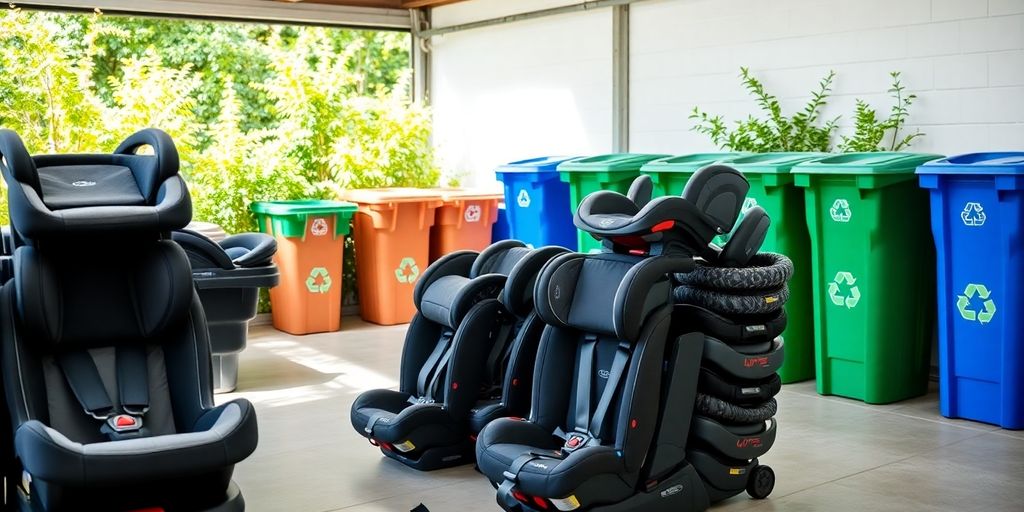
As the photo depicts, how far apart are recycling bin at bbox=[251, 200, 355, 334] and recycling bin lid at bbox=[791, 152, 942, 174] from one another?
378cm

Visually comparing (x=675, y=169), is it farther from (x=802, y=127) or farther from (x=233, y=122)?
(x=233, y=122)

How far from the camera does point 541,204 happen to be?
→ 822 cm

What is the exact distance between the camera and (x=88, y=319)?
4.19m

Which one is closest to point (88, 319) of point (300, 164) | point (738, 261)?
point (738, 261)

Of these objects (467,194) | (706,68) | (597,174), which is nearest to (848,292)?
(597,174)

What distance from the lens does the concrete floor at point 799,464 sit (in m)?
4.57

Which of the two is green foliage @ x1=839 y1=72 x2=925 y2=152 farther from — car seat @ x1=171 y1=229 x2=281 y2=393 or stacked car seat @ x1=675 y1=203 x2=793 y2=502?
car seat @ x1=171 y1=229 x2=281 y2=393

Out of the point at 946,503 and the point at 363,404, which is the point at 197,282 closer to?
the point at 363,404

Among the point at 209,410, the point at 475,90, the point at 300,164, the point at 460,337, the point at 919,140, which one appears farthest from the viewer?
the point at 475,90

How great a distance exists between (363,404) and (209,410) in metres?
1.29

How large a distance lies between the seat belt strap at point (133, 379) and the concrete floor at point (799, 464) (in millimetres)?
697

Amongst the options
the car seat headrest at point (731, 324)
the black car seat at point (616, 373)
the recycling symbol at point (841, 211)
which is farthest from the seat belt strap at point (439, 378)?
the recycling symbol at point (841, 211)

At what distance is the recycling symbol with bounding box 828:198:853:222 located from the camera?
6.11 metres

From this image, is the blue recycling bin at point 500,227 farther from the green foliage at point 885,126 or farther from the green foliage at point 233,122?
the green foliage at point 885,126
